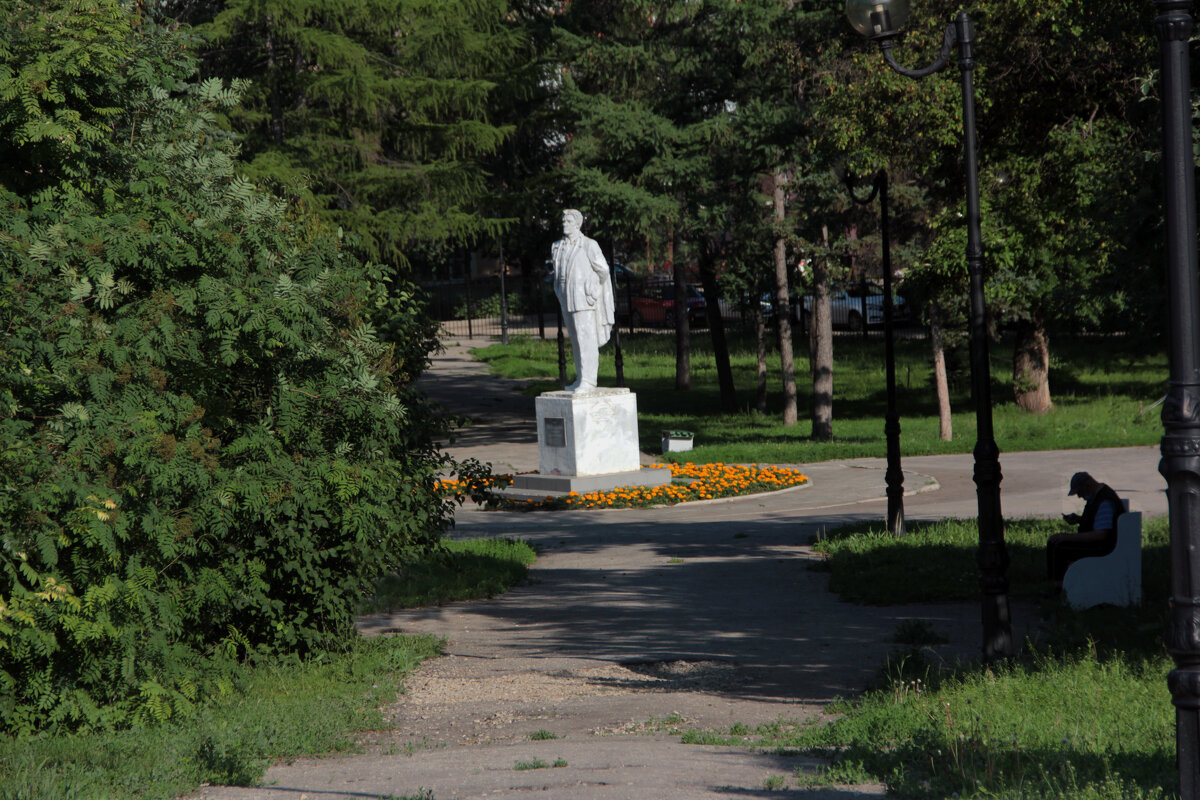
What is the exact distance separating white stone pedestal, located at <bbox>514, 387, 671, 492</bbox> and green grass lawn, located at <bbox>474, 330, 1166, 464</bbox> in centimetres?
295

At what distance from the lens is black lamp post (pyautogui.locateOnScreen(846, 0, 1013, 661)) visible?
319 inches

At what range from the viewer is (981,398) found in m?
8.28

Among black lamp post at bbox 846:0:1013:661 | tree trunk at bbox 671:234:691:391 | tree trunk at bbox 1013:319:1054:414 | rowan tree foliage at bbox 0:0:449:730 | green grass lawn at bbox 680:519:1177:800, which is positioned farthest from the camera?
tree trunk at bbox 671:234:691:391

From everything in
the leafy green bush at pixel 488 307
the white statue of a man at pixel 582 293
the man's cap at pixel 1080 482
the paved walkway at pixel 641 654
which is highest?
the leafy green bush at pixel 488 307

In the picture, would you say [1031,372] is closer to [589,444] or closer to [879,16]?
[589,444]

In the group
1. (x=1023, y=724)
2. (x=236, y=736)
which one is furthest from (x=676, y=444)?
Answer: (x=1023, y=724)

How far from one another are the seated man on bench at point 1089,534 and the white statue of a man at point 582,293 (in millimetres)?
9661

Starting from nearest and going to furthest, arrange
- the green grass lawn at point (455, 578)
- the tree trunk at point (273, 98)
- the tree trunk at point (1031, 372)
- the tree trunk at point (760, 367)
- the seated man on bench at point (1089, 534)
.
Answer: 1. the seated man on bench at point (1089, 534)
2. the green grass lawn at point (455, 578)
3. the tree trunk at point (273, 98)
4. the tree trunk at point (1031, 372)
5. the tree trunk at point (760, 367)

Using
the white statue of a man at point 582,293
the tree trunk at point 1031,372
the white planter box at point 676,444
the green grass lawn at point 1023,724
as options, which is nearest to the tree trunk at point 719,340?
the white planter box at point 676,444

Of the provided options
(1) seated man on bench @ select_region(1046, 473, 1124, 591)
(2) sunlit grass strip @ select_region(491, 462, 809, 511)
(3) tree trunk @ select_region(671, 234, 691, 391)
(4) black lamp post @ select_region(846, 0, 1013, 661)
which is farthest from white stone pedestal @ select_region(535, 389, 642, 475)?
(4) black lamp post @ select_region(846, 0, 1013, 661)

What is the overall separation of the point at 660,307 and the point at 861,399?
14.3m

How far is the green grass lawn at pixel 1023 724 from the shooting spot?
518 cm

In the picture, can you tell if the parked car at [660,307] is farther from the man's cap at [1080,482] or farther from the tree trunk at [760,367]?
the man's cap at [1080,482]

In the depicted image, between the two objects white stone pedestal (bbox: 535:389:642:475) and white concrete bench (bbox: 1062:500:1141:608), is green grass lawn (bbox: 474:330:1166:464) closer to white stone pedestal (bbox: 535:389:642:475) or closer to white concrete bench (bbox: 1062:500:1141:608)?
white stone pedestal (bbox: 535:389:642:475)
